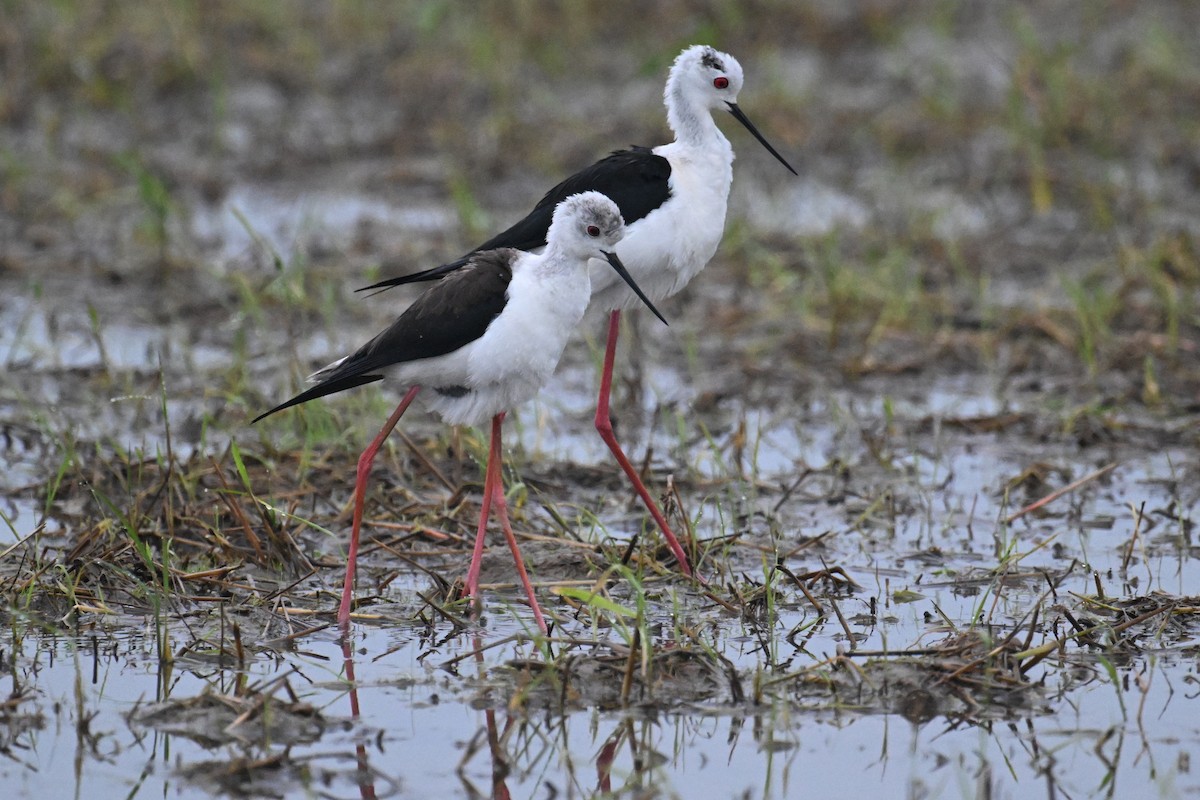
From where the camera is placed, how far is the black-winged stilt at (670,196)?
4879 millimetres

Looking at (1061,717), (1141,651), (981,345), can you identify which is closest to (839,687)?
(1061,717)

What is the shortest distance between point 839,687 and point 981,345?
3236 mm

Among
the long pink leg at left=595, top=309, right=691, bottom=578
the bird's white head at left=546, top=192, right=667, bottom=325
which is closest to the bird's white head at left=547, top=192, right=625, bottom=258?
the bird's white head at left=546, top=192, right=667, bottom=325

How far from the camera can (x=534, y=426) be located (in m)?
6.32

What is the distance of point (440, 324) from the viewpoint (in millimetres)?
4285

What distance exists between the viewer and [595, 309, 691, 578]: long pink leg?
4.73m

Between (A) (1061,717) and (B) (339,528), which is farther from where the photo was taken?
(B) (339,528)

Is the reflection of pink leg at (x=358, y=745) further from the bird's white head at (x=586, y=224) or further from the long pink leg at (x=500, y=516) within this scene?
the bird's white head at (x=586, y=224)

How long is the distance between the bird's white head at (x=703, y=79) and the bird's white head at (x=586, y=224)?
2.86 ft

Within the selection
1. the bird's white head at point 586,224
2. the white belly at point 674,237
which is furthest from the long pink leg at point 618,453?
the bird's white head at point 586,224

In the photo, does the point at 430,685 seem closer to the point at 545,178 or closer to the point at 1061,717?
the point at 1061,717

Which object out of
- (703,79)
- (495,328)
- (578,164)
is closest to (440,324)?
(495,328)

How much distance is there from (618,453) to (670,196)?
2.45 ft

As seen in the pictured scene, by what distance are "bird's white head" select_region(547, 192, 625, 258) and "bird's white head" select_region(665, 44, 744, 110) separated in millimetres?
872
